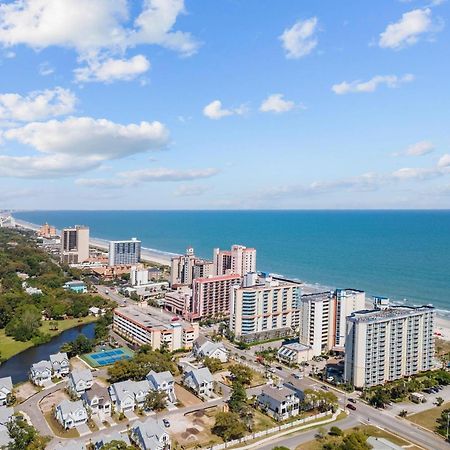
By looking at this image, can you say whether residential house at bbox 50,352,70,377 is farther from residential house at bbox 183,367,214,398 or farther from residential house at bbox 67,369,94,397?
residential house at bbox 183,367,214,398

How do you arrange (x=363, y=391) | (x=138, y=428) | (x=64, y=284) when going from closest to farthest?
(x=138, y=428)
(x=363, y=391)
(x=64, y=284)

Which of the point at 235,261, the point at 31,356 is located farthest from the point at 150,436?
the point at 235,261

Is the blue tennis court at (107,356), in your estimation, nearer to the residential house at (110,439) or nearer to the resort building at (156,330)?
the resort building at (156,330)

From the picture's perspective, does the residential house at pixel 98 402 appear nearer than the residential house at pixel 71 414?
No

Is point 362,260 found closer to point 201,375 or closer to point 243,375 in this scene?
point 243,375

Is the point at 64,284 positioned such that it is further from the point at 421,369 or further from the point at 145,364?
the point at 421,369

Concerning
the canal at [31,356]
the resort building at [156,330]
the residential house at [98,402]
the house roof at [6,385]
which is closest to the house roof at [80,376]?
the residential house at [98,402]

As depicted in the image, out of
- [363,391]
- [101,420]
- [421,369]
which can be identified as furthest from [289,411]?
[421,369]
